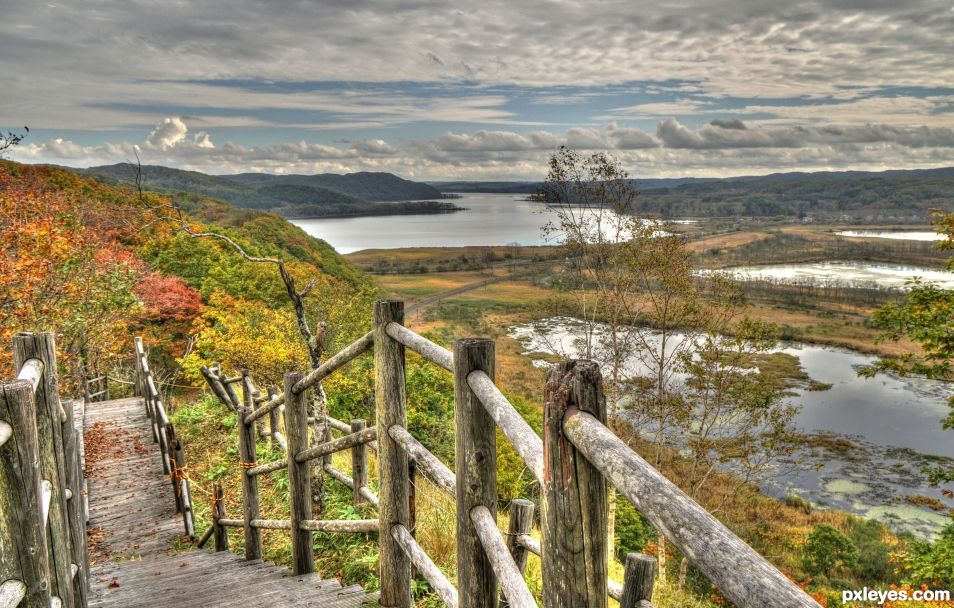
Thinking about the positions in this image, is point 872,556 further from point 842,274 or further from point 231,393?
point 842,274

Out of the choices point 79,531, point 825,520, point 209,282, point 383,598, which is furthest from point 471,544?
point 825,520

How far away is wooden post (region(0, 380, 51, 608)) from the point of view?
5.98 ft

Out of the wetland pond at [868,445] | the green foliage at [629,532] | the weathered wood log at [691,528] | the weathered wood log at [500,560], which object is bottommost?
the wetland pond at [868,445]

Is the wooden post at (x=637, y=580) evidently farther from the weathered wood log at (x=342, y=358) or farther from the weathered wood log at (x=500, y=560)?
the weathered wood log at (x=342, y=358)

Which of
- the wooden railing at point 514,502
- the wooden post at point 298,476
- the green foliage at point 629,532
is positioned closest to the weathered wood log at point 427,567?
the wooden railing at point 514,502

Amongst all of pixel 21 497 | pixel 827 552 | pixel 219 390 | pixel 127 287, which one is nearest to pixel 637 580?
pixel 21 497

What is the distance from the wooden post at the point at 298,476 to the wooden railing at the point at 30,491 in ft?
5.74

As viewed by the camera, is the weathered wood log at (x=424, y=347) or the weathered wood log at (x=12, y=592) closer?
the weathered wood log at (x=12, y=592)

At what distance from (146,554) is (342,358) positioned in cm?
515

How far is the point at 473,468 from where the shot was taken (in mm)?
2256

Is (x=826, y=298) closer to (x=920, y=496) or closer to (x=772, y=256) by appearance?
(x=772, y=256)

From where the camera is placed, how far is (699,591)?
16547 mm

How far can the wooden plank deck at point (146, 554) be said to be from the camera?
372 cm

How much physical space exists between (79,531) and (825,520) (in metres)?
31.0
